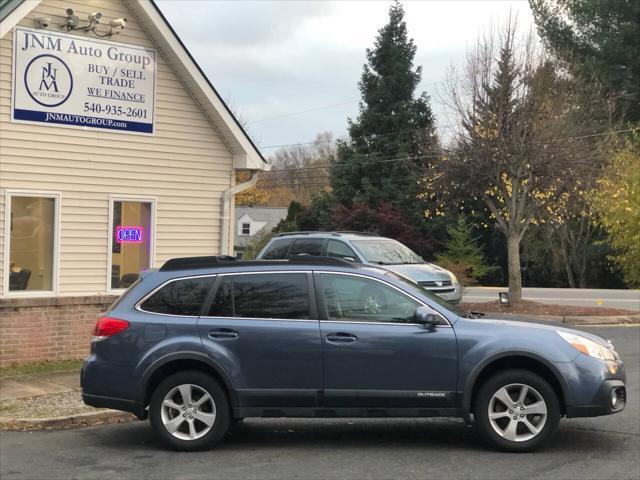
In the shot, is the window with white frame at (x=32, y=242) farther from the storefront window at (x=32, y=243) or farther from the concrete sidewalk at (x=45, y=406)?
the concrete sidewalk at (x=45, y=406)

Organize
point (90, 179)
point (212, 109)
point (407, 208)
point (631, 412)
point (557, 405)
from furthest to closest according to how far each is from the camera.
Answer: point (407, 208)
point (212, 109)
point (90, 179)
point (631, 412)
point (557, 405)

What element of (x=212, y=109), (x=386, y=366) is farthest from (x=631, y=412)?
(x=212, y=109)

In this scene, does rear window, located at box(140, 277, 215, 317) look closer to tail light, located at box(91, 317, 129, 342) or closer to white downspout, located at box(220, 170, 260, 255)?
tail light, located at box(91, 317, 129, 342)

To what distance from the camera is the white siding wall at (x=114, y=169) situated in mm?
11039

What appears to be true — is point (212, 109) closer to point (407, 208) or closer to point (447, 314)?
point (447, 314)

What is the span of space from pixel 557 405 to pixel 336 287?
2.07 meters

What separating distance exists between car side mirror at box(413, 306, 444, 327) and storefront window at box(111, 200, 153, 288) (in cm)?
699

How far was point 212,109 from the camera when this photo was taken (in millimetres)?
12773

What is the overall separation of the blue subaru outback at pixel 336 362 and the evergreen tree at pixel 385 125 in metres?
30.4

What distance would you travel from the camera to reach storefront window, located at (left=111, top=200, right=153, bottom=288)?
477 inches

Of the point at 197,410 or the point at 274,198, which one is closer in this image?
the point at 197,410

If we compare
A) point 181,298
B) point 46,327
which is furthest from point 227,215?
point 181,298

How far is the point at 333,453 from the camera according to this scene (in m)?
6.49

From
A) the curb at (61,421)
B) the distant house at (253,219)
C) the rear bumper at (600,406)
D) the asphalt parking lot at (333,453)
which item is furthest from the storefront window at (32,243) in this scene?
the distant house at (253,219)
